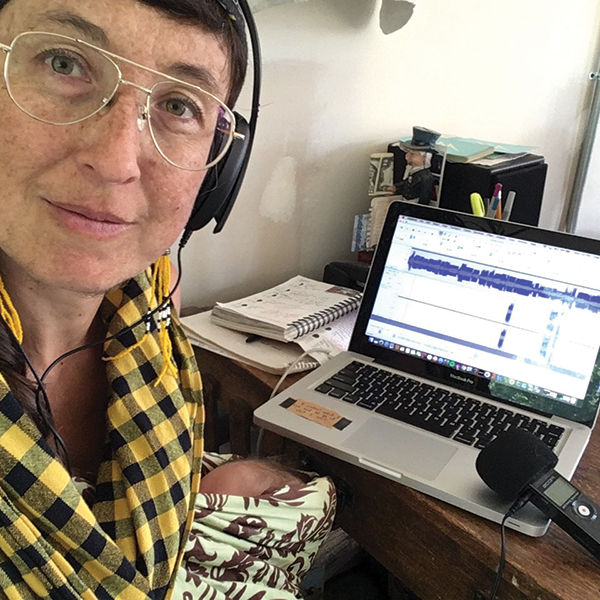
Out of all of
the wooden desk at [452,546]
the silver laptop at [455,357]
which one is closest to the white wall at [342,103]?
the silver laptop at [455,357]

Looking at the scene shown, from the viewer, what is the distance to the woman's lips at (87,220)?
54 cm

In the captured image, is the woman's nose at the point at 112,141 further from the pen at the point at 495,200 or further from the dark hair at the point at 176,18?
the pen at the point at 495,200

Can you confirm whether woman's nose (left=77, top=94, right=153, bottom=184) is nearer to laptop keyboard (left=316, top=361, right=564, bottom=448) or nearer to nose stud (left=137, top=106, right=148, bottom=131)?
nose stud (left=137, top=106, right=148, bottom=131)

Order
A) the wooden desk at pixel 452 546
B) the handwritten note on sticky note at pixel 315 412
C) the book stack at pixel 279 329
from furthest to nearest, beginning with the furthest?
the book stack at pixel 279 329, the handwritten note on sticky note at pixel 315 412, the wooden desk at pixel 452 546

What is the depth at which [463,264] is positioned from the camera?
95 cm

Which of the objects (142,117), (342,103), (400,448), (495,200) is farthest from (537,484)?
(342,103)

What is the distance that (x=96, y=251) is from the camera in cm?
56

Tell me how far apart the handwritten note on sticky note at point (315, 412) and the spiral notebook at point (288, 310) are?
205 mm

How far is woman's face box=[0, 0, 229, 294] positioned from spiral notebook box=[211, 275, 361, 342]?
542 mm

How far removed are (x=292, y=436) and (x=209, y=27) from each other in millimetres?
526

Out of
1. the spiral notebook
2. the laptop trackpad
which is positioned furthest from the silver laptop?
the spiral notebook

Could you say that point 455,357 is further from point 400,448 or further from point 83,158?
point 83,158

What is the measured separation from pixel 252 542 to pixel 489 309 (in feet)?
1.60

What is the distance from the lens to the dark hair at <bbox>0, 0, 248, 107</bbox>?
55 cm
